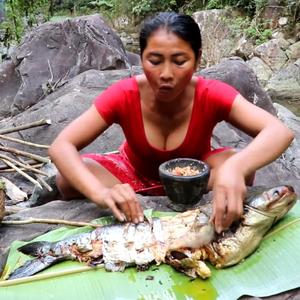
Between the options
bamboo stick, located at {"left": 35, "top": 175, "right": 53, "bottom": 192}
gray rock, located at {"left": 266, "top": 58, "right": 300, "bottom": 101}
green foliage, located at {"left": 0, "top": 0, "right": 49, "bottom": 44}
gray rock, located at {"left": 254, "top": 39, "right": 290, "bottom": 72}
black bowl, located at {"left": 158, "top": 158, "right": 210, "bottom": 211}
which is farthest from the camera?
gray rock, located at {"left": 254, "top": 39, "right": 290, "bottom": 72}

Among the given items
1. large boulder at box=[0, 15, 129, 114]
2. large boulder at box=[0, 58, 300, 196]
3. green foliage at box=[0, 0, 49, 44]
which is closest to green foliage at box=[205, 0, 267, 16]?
green foliage at box=[0, 0, 49, 44]

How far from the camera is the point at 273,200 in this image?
1975 mm

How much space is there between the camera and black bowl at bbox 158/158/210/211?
210cm

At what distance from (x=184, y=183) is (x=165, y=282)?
1.42 feet

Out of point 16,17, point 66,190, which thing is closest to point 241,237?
point 66,190

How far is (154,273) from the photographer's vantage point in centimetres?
188

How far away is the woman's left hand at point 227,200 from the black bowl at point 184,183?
22 centimetres

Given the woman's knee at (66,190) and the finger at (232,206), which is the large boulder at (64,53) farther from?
the finger at (232,206)

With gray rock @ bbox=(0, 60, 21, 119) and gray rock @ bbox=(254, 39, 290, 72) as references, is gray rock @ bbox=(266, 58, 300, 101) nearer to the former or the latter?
gray rock @ bbox=(254, 39, 290, 72)

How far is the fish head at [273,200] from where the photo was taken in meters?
1.97

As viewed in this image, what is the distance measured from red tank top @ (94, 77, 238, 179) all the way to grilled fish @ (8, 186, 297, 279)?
52 centimetres

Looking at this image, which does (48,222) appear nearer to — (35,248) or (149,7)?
→ (35,248)

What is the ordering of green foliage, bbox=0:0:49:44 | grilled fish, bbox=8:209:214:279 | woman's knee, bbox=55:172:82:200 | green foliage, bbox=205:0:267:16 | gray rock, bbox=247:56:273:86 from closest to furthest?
1. grilled fish, bbox=8:209:214:279
2. woman's knee, bbox=55:172:82:200
3. green foliage, bbox=0:0:49:44
4. gray rock, bbox=247:56:273:86
5. green foliage, bbox=205:0:267:16

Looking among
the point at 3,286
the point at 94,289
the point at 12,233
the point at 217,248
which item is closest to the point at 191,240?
the point at 217,248
